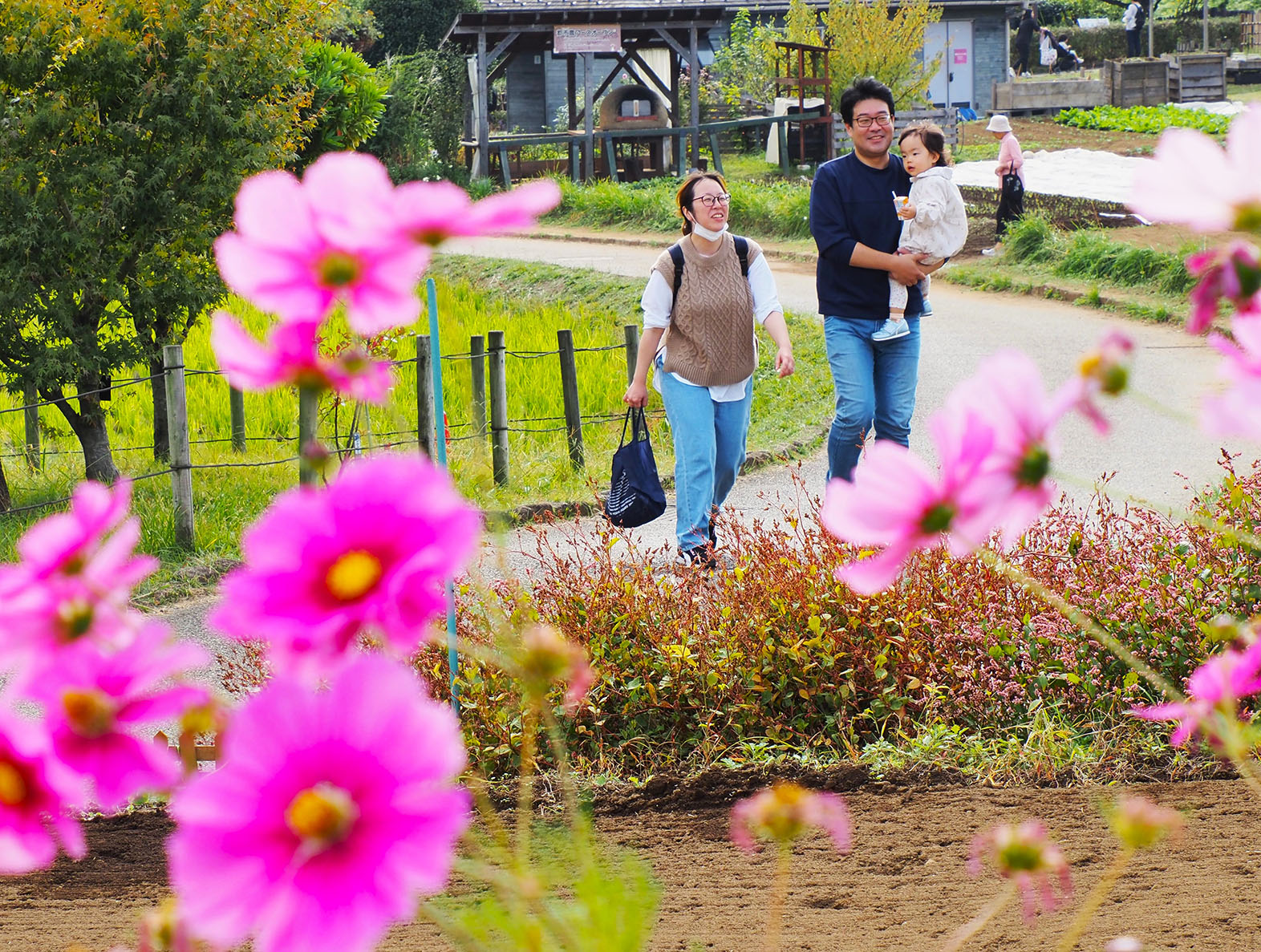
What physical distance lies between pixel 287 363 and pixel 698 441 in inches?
201

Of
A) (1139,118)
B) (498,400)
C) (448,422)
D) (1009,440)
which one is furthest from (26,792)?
(1139,118)

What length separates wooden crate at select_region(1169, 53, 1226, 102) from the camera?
1281 inches

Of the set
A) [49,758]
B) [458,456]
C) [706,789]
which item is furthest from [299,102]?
[49,758]

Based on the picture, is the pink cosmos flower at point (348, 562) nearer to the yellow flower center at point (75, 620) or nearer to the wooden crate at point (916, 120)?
the yellow flower center at point (75, 620)

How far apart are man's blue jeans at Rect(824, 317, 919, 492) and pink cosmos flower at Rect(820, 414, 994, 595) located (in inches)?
199

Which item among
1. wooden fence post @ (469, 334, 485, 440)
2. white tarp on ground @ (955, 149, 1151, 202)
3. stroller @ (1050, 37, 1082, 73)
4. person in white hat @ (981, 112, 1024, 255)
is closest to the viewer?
wooden fence post @ (469, 334, 485, 440)

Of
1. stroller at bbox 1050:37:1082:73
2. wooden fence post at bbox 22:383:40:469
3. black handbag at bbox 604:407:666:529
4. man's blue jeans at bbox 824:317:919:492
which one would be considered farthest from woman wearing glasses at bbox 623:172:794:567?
stroller at bbox 1050:37:1082:73

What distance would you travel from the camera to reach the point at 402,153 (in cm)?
2464

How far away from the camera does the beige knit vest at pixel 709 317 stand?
18.5 feet

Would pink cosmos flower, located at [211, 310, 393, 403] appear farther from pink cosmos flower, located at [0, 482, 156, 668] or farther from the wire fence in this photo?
the wire fence

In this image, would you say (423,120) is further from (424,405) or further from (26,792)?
(26,792)

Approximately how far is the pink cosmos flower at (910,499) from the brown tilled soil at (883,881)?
2.13 metres

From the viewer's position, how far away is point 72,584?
2.09 ft

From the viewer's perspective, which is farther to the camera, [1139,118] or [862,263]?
[1139,118]
